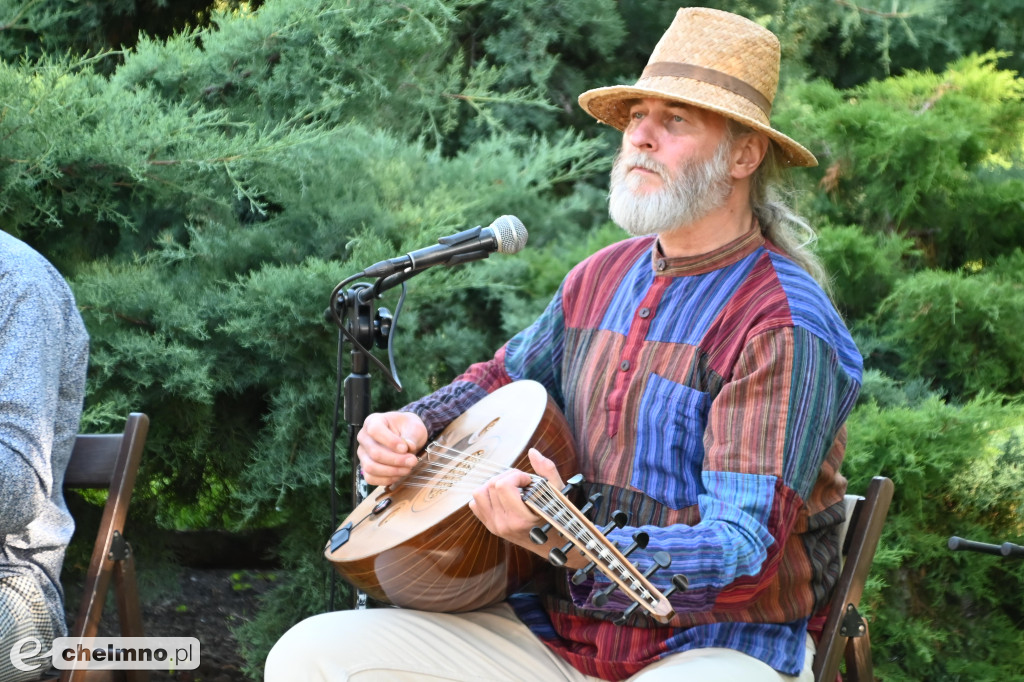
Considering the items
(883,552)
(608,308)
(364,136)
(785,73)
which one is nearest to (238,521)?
(364,136)

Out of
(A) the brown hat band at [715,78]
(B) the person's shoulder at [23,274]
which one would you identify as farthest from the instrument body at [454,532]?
(B) the person's shoulder at [23,274]

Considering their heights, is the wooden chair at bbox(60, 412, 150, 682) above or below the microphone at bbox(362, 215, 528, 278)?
below

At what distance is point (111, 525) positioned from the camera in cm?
253

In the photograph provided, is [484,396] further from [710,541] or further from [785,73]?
[785,73]

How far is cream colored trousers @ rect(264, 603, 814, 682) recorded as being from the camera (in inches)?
84.2

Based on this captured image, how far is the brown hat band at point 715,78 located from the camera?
92.1 inches

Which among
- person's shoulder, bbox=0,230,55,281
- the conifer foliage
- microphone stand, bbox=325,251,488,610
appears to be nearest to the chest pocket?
microphone stand, bbox=325,251,488,610

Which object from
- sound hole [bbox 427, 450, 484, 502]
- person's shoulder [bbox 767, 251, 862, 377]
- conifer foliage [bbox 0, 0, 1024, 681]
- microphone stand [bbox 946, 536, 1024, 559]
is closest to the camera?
microphone stand [bbox 946, 536, 1024, 559]

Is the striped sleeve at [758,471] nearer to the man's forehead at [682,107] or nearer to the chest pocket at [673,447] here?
the chest pocket at [673,447]

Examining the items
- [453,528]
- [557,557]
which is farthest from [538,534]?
[453,528]

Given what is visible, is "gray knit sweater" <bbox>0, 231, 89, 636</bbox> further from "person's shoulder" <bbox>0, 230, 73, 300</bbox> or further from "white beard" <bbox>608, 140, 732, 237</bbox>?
"white beard" <bbox>608, 140, 732, 237</bbox>

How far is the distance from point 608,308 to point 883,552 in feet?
3.95

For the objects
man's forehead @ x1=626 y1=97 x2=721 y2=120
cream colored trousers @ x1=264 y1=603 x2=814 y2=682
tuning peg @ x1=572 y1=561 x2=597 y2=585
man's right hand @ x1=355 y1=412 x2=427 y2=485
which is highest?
man's forehead @ x1=626 y1=97 x2=721 y2=120

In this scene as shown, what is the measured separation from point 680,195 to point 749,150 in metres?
0.23
